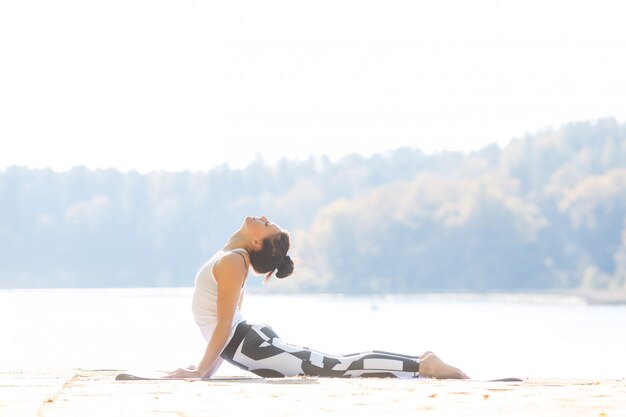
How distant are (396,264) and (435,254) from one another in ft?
12.5

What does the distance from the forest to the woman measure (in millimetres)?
102366

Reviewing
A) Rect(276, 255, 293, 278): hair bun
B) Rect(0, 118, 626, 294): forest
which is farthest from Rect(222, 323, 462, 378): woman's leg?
Rect(0, 118, 626, 294): forest

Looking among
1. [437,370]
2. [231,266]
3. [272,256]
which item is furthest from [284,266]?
[437,370]

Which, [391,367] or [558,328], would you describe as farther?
[558,328]

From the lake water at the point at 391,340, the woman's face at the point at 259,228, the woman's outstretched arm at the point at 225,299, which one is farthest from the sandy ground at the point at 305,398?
the lake water at the point at 391,340

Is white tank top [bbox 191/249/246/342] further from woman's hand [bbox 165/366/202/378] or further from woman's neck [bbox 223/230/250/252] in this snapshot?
woman's hand [bbox 165/366/202/378]

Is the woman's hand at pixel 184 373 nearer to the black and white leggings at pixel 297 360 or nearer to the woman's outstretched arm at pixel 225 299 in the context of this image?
A: the woman's outstretched arm at pixel 225 299

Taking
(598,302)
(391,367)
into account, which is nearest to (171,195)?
(598,302)

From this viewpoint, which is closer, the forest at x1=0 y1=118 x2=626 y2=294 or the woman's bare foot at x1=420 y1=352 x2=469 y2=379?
the woman's bare foot at x1=420 y1=352 x2=469 y2=379

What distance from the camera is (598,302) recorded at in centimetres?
9950

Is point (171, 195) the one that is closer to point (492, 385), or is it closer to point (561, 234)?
point (561, 234)

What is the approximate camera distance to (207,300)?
8.42 m

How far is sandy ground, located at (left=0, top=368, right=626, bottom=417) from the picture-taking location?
562cm

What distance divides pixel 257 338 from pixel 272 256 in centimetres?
51
